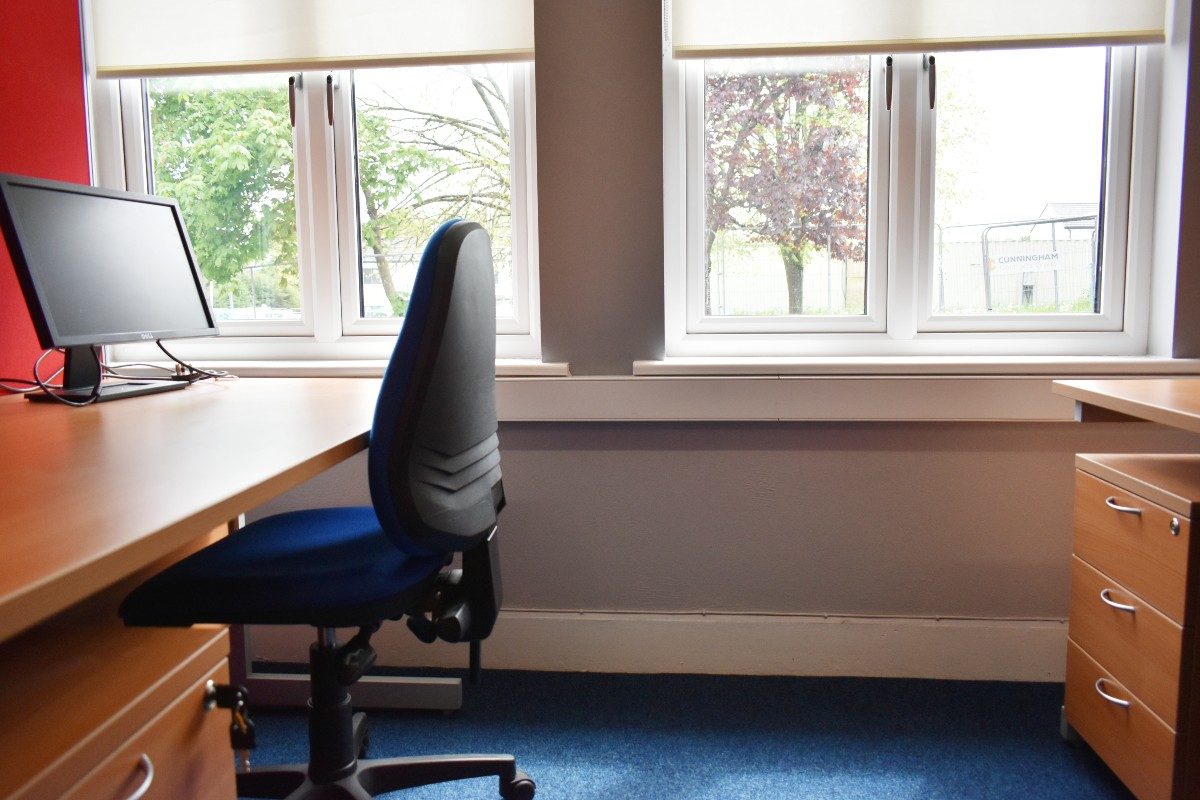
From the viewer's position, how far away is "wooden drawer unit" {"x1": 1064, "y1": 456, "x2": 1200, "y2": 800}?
140 cm

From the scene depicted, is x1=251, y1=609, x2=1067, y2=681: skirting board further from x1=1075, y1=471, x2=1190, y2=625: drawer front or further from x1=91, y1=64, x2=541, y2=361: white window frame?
x1=91, y1=64, x2=541, y2=361: white window frame

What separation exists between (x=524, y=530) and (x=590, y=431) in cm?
32

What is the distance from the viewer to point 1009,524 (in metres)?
2.10

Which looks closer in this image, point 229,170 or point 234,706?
point 234,706

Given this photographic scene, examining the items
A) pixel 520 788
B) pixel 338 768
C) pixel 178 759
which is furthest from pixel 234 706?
pixel 520 788

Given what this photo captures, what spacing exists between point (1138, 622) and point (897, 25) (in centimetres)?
144

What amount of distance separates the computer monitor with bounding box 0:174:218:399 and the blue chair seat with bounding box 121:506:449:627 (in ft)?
1.84

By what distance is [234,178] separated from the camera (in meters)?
2.35

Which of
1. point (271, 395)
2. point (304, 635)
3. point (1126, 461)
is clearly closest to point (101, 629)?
point (271, 395)

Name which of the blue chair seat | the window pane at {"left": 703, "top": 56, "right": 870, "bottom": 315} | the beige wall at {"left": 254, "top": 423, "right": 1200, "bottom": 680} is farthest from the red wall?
the window pane at {"left": 703, "top": 56, "right": 870, "bottom": 315}

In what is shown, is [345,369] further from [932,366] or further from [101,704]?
[932,366]

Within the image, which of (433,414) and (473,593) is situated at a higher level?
(433,414)

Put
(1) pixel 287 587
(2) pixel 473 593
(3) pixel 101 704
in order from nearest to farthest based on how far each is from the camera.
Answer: (3) pixel 101 704 → (1) pixel 287 587 → (2) pixel 473 593

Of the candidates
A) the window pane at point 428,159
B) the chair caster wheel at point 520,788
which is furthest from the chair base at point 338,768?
the window pane at point 428,159
